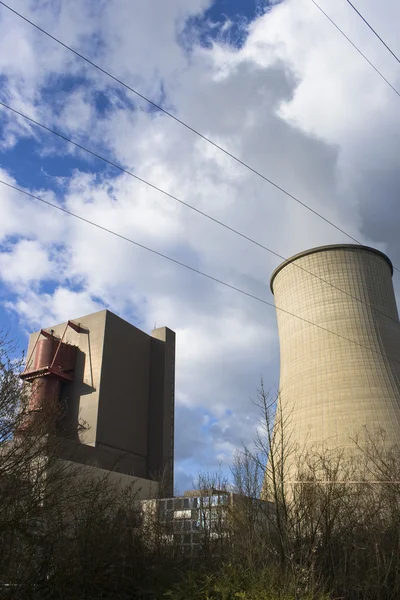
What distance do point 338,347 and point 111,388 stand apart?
37.2ft

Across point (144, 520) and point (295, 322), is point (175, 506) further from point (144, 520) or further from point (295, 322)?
point (295, 322)

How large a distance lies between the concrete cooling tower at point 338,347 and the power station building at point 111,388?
8631mm

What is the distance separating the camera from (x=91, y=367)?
23.3 m

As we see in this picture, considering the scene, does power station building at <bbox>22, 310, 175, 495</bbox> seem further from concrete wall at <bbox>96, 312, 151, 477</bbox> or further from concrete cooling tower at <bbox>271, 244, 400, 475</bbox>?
concrete cooling tower at <bbox>271, 244, 400, 475</bbox>

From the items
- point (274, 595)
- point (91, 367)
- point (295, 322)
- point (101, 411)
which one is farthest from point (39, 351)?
point (274, 595)

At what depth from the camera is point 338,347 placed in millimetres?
16062

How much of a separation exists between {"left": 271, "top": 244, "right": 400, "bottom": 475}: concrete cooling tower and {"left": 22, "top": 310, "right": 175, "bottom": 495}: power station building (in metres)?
8.63

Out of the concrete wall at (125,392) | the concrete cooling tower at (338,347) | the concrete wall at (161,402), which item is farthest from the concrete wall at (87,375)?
the concrete cooling tower at (338,347)

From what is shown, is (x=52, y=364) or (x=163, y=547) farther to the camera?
(x=52, y=364)

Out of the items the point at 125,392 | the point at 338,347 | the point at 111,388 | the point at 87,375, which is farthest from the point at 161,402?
the point at 338,347

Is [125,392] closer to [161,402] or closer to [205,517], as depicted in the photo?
[161,402]

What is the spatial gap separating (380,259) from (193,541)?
12109 millimetres

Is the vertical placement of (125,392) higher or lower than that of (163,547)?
higher

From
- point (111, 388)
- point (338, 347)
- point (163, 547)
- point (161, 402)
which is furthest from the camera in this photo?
point (161, 402)
